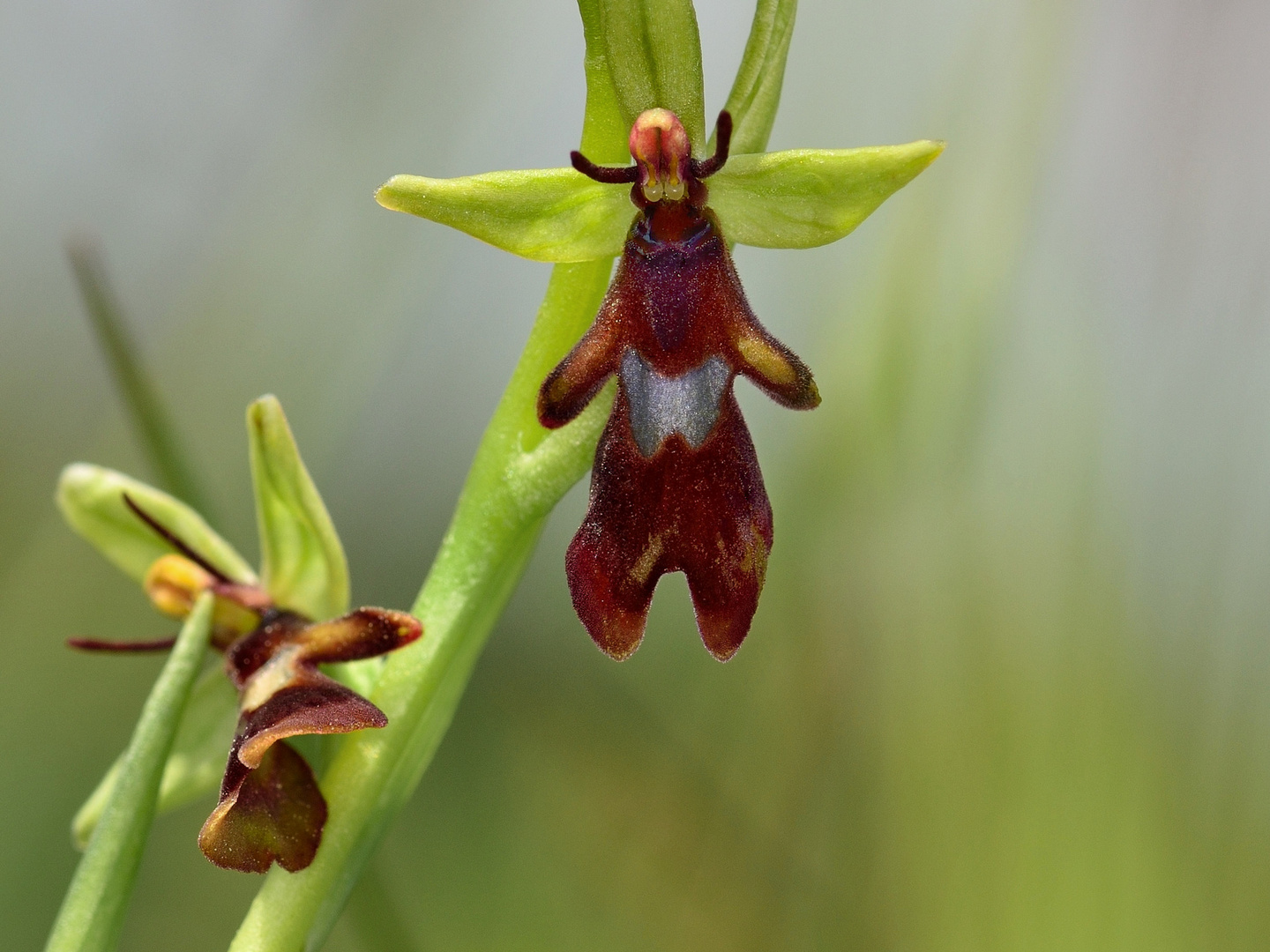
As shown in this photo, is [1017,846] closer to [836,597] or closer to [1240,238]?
[836,597]

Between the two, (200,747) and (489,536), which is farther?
(200,747)

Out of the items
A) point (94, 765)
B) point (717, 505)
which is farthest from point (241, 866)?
point (94, 765)

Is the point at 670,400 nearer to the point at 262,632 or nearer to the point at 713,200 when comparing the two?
the point at 713,200

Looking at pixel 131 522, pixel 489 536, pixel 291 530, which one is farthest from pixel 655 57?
pixel 131 522

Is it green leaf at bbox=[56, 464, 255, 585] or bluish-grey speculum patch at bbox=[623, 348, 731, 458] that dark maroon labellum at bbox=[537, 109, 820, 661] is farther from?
green leaf at bbox=[56, 464, 255, 585]

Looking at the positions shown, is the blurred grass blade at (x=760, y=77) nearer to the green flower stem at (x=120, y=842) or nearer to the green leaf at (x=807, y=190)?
the green leaf at (x=807, y=190)

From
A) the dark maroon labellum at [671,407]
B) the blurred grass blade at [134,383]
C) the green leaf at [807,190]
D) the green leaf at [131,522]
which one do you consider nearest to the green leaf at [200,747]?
the green leaf at [131,522]
